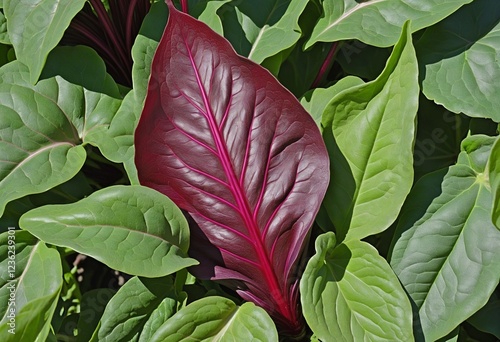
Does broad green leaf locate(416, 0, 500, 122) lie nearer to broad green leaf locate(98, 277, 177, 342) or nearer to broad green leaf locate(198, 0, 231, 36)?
broad green leaf locate(198, 0, 231, 36)

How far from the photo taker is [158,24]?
1.14m

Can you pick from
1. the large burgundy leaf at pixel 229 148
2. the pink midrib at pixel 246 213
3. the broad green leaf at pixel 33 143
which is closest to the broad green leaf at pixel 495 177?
the large burgundy leaf at pixel 229 148

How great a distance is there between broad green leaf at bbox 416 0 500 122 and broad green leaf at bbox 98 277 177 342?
55 centimetres

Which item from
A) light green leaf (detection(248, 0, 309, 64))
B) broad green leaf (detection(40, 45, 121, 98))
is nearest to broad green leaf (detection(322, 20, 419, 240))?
light green leaf (detection(248, 0, 309, 64))

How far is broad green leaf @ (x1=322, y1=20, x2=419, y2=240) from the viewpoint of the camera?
0.90 m

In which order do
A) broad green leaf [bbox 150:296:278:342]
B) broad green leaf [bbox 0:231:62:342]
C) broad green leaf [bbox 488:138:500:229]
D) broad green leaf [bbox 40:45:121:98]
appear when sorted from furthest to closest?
1. broad green leaf [bbox 40:45:121:98]
2. broad green leaf [bbox 0:231:62:342]
3. broad green leaf [bbox 150:296:278:342]
4. broad green leaf [bbox 488:138:500:229]

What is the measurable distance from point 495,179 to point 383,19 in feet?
1.22

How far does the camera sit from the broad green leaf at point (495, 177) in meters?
0.85

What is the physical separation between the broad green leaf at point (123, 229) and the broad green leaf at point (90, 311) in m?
0.24

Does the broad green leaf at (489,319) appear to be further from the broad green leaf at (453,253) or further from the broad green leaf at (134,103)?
the broad green leaf at (134,103)

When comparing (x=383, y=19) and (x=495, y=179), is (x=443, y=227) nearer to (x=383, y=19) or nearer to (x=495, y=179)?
(x=495, y=179)

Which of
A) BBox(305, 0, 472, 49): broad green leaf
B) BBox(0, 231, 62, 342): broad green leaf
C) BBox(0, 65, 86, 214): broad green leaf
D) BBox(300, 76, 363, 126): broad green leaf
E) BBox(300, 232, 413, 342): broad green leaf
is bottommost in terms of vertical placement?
BBox(0, 231, 62, 342): broad green leaf

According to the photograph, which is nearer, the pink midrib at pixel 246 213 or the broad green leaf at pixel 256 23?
the pink midrib at pixel 246 213

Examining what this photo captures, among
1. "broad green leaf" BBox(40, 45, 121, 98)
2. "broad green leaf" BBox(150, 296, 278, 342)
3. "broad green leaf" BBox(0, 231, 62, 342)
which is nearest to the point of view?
"broad green leaf" BBox(150, 296, 278, 342)
